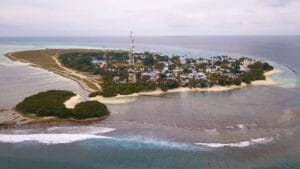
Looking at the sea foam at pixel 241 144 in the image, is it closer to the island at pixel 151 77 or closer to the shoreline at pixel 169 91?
the shoreline at pixel 169 91

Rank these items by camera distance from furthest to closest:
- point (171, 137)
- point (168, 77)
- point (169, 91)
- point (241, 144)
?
point (168, 77) → point (169, 91) → point (171, 137) → point (241, 144)

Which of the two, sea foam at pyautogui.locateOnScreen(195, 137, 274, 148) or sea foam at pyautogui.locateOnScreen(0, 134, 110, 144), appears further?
sea foam at pyautogui.locateOnScreen(0, 134, 110, 144)

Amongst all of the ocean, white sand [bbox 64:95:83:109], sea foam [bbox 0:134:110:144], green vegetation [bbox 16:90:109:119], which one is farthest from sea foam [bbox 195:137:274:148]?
white sand [bbox 64:95:83:109]

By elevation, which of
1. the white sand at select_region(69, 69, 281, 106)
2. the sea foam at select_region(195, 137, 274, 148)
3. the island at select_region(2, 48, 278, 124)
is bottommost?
the sea foam at select_region(195, 137, 274, 148)

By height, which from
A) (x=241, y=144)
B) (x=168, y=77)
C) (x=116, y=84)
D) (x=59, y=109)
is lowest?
(x=241, y=144)

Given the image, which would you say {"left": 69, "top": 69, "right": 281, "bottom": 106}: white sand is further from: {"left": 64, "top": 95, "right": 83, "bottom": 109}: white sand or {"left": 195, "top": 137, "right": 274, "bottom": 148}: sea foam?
{"left": 195, "top": 137, "right": 274, "bottom": 148}: sea foam

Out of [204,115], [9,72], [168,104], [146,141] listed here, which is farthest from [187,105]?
[9,72]

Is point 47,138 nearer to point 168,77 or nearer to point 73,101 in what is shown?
point 73,101

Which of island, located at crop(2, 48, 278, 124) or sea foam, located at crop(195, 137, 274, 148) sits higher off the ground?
island, located at crop(2, 48, 278, 124)

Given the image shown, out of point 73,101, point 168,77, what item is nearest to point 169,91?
point 168,77
